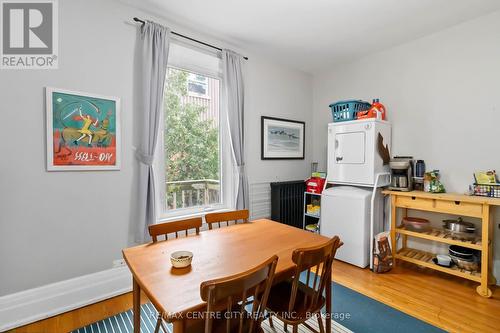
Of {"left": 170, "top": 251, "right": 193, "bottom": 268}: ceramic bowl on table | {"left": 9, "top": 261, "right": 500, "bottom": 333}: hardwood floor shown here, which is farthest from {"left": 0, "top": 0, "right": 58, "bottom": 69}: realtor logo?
{"left": 9, "top": 261, "right": 500, "bottom": 333}: hardwood floor

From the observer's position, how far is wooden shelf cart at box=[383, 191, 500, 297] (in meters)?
2.12

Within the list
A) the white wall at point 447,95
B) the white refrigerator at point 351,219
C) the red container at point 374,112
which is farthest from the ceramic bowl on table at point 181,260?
the white wall at point 447,95

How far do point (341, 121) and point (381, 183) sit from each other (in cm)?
90

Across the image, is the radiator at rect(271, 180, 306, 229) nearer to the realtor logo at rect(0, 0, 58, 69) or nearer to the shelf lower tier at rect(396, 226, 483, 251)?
the shelf lower tier at rect(396, 226, 483, 251)

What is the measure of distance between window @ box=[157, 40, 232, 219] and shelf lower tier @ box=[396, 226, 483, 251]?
209 centimetres

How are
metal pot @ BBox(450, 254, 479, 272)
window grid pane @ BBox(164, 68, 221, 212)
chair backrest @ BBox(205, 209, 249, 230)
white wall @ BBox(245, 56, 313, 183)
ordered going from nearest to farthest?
chair backrest @ BBox(205, 209, 249, 230) < metal pot @ BBox(450, 254, 479, 272) < window grid pane @ BBox(164, 68, 221, 212) < white wall @ BBox(245, 56, 313, 183)

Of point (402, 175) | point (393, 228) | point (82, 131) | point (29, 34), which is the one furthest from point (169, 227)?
point (402, 175)

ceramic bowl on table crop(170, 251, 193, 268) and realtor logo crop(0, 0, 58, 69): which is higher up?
realtor logo crop(0, 0, 58, 69)

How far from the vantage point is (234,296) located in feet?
3.47

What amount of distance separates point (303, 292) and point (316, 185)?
6.51 feet

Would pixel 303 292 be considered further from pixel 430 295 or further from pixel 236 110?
pixel 236 110

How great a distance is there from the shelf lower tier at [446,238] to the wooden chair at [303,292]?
5.32 ft

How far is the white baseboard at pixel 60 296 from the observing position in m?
1.76

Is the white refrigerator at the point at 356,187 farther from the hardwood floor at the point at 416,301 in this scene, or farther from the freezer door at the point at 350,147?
the hardwood floor at the point at 416,301
